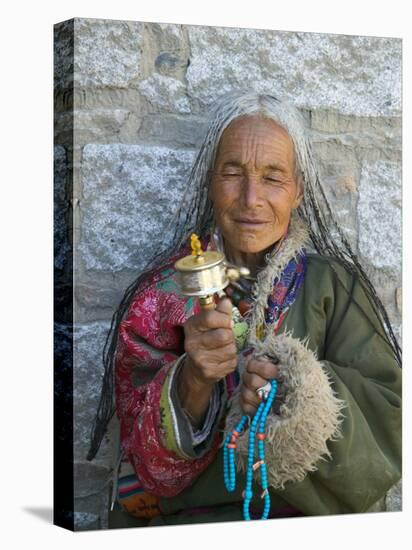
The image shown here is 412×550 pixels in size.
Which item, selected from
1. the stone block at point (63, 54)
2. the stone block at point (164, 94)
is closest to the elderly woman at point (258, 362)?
the stone block at point (164, 94)

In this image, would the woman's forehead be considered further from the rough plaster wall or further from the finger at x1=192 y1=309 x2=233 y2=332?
the finger at x1=192 y1=309 x2=233 y2=332

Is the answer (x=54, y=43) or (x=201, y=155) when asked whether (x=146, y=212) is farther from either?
(x=54, y=43)

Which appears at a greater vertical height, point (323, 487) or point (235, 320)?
→ point (235, 320)

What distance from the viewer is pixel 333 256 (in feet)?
17.0

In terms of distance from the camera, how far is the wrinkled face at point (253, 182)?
16.0ft

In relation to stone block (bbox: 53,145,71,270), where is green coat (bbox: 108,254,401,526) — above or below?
below

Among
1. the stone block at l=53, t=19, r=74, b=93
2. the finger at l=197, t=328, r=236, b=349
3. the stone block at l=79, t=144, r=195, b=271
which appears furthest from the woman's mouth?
the stone block at l=53, t=19, r=74, b=93

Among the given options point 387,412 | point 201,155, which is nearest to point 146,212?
point 201,155

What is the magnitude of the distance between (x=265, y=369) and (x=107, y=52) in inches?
50.0

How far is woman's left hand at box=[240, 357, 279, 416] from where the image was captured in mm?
4688

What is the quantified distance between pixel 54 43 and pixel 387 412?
1844 millimetres

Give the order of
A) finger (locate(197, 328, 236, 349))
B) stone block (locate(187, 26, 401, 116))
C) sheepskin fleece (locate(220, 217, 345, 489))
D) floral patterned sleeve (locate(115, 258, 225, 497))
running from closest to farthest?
1. finger (locate(197, 328, 236, 349))
2. sheepskin fleece (locate(220, 217, 345, 489))
3. floral patterned sleeve (locate(115, 258, 225, 497))
4. stone block (locate(187, 26, 401, 116))

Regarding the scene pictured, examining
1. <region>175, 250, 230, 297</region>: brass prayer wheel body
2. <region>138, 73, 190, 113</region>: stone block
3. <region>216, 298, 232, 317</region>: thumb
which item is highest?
<region>138, 73, 190, 113</region>: stone block

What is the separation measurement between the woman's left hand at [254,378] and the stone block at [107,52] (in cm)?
113
